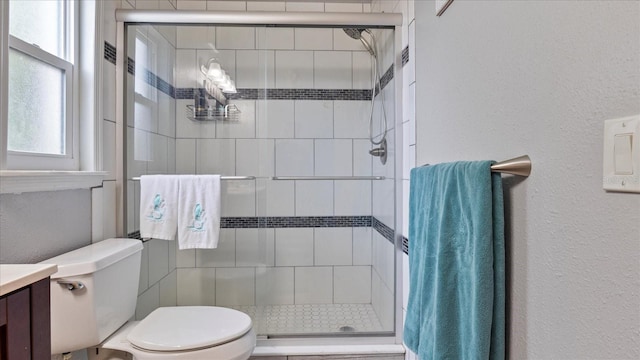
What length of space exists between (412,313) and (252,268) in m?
1.23

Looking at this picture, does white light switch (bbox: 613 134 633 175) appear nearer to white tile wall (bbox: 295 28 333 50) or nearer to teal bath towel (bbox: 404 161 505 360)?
teal bath towel (bbox: 404 161 505 360)

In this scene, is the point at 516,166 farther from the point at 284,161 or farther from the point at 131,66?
the point at 131,66

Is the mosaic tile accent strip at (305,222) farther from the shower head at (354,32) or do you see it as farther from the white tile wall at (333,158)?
the shower head at (354,32)

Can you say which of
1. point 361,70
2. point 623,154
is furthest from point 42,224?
point 361,70

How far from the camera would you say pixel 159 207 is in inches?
68.2

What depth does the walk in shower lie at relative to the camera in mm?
1826

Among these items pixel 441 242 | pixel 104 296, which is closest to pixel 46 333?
pixel 104 296

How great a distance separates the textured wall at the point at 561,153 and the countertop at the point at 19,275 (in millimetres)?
1023

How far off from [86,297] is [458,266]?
1225mm

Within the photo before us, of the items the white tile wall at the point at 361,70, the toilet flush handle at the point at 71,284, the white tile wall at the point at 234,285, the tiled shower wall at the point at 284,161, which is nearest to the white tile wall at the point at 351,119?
the tiled shower wall at the point at 284,161

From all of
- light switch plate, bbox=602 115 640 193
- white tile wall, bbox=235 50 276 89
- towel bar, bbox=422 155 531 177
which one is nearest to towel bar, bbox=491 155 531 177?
towel bar, bbox=422 155 531 177

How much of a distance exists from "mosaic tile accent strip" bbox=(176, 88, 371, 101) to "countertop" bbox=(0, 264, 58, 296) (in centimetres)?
145

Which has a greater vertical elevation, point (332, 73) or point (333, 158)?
point (332, 73)

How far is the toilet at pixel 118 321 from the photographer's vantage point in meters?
1.19
